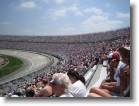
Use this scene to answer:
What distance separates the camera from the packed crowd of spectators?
482 cm

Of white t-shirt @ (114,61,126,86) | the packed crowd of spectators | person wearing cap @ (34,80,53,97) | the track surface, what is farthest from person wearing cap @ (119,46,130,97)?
the track surface

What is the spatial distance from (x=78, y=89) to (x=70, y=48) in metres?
1.42

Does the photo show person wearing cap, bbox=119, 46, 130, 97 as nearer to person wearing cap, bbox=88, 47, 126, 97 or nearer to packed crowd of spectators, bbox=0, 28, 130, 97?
person wearing cap, bbox=88, 47, 126, 97

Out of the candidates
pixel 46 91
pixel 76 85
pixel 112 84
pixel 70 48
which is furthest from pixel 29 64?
pixel 112 84

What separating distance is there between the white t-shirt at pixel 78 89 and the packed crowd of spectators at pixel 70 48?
2.08ft

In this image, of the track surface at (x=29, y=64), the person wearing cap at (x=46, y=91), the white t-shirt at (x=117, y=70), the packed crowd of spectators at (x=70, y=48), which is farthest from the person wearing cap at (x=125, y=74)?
the track surface at (x=29, y=64)

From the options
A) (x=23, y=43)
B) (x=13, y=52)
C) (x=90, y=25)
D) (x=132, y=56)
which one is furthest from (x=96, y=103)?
(x=13, y=52)

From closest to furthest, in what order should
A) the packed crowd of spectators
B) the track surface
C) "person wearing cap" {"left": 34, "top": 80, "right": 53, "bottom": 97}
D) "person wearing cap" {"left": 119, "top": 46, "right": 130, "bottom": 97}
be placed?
"person wearing cap" {"left": 34, "top": 80, "right": 53, "bottom": 97}, "person wearing cap" {"left": 119, "top": 46, "right": 130, "bottom": 97}, the packed crowd of spectators, the track surface

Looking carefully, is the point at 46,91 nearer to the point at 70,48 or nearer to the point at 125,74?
the point at 125,74

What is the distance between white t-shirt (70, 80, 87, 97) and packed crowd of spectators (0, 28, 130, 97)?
635 millimetres

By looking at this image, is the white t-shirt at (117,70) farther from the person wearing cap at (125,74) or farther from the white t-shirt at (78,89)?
the white t-shirt at (78,89)

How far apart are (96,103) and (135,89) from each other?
56 cm

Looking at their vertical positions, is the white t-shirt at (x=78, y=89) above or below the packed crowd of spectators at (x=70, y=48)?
below

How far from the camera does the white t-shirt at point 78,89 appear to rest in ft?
12.6
